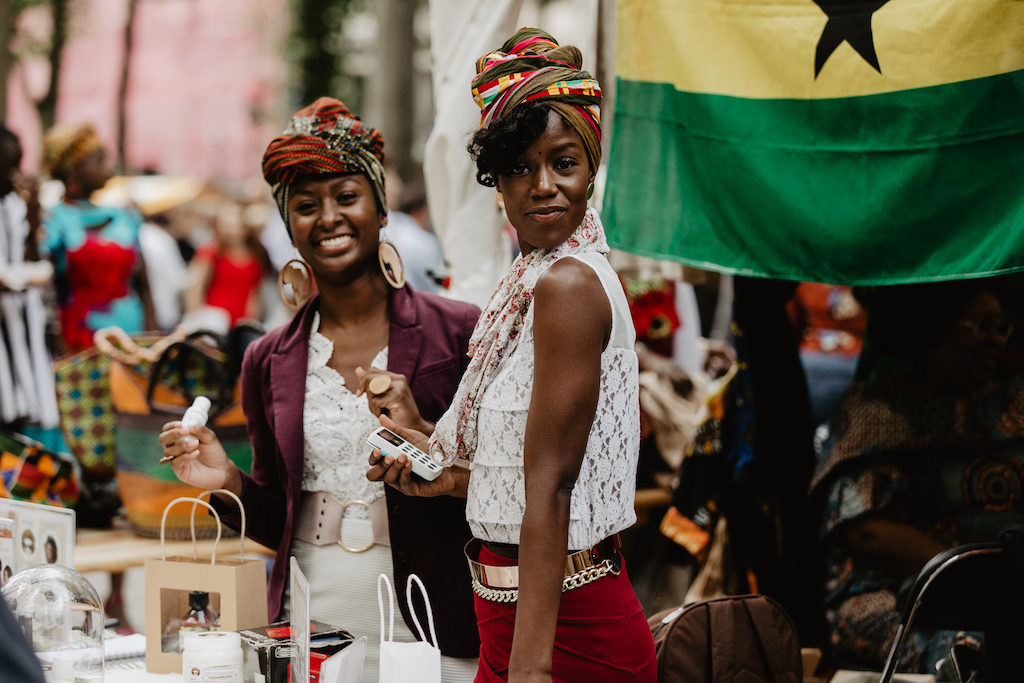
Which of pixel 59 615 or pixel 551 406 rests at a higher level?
pixel 551 406

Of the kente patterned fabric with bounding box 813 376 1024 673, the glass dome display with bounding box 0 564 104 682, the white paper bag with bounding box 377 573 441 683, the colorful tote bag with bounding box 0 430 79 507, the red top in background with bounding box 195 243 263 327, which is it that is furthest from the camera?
the red top in background with bounding box 195 243 263 327

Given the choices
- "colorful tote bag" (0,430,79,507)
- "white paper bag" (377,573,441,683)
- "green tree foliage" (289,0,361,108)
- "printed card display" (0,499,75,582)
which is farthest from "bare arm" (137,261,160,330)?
"green tree foliage" (289,0,361,108)

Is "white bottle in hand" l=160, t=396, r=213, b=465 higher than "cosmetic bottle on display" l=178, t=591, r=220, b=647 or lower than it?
higher

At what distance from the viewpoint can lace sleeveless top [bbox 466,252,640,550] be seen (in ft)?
5.60

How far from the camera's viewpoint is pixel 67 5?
17594mm

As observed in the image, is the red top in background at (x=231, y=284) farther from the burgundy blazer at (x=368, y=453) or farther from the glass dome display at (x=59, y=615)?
the glass dome display at (x=59, y=615)

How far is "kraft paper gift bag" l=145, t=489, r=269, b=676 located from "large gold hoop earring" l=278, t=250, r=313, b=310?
2.08 feet

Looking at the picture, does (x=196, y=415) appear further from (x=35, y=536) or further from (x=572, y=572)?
(x=572, y=572)

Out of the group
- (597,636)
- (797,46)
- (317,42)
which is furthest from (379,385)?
(317,42)

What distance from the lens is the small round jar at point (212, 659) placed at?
6.95 ft

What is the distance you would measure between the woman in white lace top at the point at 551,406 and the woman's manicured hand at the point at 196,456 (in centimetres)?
90

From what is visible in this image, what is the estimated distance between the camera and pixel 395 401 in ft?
7.50

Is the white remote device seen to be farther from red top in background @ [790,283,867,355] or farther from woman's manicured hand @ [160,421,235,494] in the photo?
red top in background @ [790,283,867,355]

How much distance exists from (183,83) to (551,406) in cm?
3137
